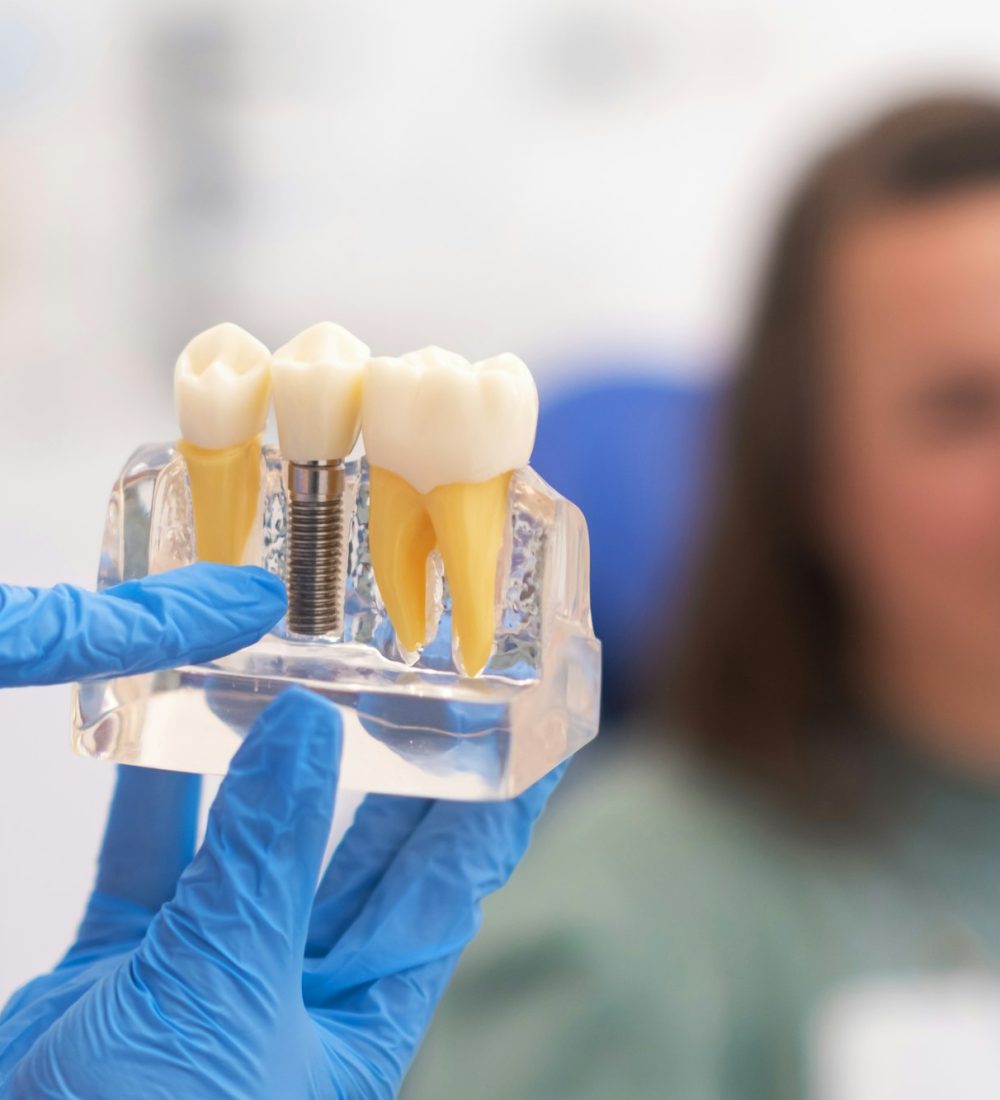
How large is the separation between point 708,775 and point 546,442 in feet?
1.53

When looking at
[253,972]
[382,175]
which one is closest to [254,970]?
[253,972]

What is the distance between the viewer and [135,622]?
25.1 inches

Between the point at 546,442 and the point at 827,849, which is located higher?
the point at 546,442

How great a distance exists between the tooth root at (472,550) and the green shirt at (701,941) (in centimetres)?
70

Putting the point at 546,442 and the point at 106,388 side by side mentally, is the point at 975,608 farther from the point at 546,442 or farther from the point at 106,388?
the point at 106,388

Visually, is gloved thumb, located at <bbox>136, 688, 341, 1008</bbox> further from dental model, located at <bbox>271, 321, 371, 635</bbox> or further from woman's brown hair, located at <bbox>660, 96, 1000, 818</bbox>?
woman's brown hair, located at <bbox>660, 96, 1000, 818</bbox>

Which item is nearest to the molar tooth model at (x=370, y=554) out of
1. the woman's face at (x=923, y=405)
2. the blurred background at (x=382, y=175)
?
the woman's face at (x=923, y=405)

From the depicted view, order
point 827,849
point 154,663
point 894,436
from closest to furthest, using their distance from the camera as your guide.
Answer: point 154,663, point 894,436, point 827,849

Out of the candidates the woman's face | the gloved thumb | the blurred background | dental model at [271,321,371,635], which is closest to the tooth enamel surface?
dental model at [271,321,371,635]

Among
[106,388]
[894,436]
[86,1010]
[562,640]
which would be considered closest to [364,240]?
[106,388]

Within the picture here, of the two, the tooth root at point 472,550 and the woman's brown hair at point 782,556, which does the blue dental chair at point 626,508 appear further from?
the tooth root at point 472,550

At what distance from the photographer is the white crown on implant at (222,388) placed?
2.27 ft

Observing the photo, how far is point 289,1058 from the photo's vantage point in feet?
2.31

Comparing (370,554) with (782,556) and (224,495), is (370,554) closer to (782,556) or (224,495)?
(224,495)
